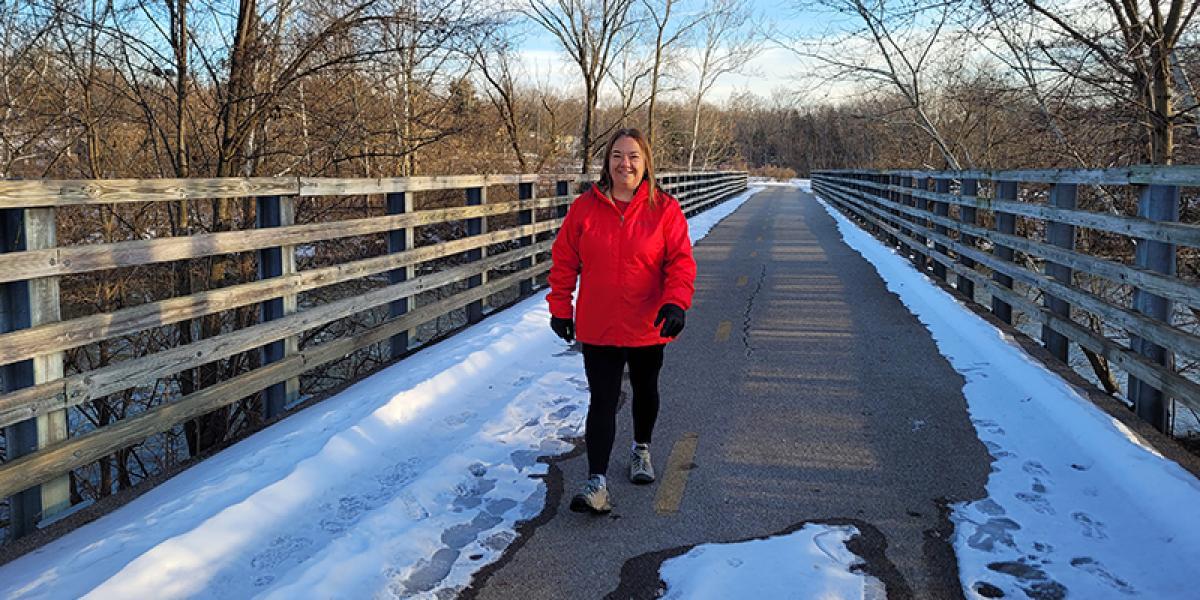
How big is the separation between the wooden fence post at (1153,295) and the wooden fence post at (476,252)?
232 inches

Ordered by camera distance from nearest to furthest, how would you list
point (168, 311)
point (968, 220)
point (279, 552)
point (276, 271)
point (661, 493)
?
point (279, 552), point (661, 493), point (168, 311), point (276, 271), point (968, 220)

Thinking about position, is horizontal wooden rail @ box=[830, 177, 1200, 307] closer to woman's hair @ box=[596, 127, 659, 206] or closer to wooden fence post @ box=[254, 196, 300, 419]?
woman's hair @ box=[596, 127, 659, 206]

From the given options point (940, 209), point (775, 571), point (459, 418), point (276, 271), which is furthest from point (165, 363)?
point (940, 209)

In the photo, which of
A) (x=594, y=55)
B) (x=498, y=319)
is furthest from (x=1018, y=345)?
(x=594, y=55)

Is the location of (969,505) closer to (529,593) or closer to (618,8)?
(529,593)

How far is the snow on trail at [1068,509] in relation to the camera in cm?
329

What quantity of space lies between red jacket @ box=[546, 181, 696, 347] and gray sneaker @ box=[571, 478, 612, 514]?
663mm

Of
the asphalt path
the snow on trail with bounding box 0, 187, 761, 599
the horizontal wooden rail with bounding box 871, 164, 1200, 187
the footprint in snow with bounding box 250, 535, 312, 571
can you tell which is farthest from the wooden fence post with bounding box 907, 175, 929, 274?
the footprint in snow with bounding box 250, 535, 312, 571

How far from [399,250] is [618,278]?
3772 mm

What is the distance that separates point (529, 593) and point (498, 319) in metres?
5.74

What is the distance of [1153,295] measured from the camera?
5.23m

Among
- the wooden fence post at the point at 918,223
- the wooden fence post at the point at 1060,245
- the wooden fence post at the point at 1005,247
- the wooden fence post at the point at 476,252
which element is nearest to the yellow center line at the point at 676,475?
the wooden fence post at the point at 1060,245

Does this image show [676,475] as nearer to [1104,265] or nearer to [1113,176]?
[1104,265]

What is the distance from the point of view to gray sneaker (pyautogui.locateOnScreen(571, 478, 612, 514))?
397 cm
